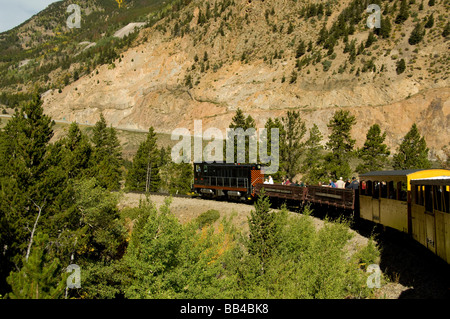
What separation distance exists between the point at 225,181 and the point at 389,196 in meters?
17.7

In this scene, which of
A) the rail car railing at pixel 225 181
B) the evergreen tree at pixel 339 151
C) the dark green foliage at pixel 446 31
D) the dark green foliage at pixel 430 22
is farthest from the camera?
the dark green foliage at pixel 430 22

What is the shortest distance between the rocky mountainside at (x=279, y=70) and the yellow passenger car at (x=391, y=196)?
142 feet

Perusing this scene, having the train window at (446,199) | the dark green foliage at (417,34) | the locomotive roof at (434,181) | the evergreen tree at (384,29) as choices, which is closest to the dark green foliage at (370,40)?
the evergreen tree at (384,29)

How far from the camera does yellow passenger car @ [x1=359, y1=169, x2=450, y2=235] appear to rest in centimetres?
1450

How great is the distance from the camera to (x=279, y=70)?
255 ft

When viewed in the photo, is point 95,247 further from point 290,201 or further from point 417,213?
point 417,213

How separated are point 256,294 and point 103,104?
9685cm

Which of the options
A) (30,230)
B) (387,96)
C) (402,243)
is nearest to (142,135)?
(387,96)

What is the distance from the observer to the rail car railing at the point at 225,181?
30406 millimetres

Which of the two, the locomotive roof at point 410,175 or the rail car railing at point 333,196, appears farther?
the rail car railing at point 333,196

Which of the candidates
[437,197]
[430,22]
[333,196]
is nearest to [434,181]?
[437,197]

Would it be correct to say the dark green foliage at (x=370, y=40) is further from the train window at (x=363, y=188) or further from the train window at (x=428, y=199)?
the train window at (x=428, y=199)

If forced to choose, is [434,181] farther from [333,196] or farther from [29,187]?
[29,187]

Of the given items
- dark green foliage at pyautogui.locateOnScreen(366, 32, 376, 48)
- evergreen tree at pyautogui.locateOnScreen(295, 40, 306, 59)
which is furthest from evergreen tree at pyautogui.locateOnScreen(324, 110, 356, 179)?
evergreen tree at pyautogui.locateOnScreen(295, 40, 306, 59)
